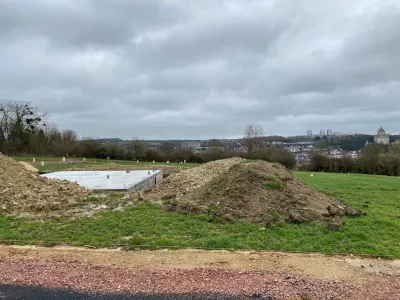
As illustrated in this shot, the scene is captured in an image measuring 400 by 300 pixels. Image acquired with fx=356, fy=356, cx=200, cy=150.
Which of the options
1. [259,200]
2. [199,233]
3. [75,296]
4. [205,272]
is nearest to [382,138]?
[259,200]

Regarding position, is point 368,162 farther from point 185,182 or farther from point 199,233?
point 199,233

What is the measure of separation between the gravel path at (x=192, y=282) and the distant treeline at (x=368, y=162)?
42.0m

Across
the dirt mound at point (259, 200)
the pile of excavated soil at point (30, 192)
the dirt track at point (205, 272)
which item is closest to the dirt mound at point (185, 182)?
the dirt mound at point (259, 200)

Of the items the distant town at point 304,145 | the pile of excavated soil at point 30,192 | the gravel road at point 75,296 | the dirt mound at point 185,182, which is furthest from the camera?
the distant town at point 304,145

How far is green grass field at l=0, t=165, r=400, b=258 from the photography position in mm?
6879

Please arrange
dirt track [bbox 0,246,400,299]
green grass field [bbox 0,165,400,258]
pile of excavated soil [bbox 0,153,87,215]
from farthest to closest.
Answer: pile of excavated soil [bbox 0,153,87,215], green grass field [bbox 0,165,400,258], dirt track [bbox 0,246,400,299]

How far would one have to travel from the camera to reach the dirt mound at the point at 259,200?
895 centimetres

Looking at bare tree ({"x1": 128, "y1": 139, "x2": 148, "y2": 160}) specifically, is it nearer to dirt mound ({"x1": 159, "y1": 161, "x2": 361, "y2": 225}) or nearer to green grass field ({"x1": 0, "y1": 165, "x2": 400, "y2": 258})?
dirt mound ({"x1": 159, "y1": 161, "x2": 361, "y2": 225})

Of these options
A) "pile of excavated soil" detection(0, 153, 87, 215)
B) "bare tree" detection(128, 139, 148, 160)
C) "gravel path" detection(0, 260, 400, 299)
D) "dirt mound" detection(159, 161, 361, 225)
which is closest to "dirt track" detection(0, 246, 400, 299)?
"gravel path" detection(0, 260, 400, 299)

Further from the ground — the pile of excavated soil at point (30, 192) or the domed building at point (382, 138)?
the domed building at point (382, 138)

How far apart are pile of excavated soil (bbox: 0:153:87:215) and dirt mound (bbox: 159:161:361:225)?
3.48 meters

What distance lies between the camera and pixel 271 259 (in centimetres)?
596

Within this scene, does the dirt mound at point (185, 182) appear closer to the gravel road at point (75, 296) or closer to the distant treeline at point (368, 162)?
the gravel road at point (75, 296)

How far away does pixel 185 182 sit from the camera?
49.9 ft
